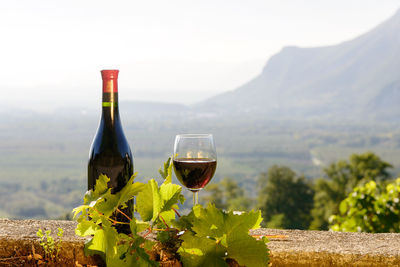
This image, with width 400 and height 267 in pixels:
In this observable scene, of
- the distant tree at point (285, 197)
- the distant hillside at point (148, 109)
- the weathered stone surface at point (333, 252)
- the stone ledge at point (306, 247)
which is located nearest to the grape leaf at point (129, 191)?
the stone ledge at point (306, 247)

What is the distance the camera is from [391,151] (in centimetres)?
7462

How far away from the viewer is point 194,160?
1621mm

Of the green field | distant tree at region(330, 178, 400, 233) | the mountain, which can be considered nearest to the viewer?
distant tree at region(330, 178, 400, 233)

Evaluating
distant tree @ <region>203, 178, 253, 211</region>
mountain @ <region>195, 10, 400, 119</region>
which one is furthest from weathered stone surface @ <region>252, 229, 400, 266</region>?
mountain @ <region>195, 10, 400, 119</region>

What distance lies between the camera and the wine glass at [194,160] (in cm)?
159

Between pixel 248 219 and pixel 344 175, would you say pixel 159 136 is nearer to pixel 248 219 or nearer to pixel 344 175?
pixel 344 175

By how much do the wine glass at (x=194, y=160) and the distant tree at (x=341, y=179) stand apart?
1052 inches

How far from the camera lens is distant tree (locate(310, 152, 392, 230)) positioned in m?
28.2

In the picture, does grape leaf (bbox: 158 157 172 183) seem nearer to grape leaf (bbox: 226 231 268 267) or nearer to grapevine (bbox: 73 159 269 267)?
grapevine (bbox: 73 159 269 267)

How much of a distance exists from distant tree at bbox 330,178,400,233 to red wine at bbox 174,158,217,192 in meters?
3.51

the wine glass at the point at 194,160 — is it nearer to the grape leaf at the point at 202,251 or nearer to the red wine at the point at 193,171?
the red wine at the point at 193,171

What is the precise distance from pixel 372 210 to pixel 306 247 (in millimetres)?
3950

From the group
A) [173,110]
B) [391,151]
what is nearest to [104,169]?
[391,151]

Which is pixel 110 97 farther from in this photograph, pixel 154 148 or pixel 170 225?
pixel 154 148
